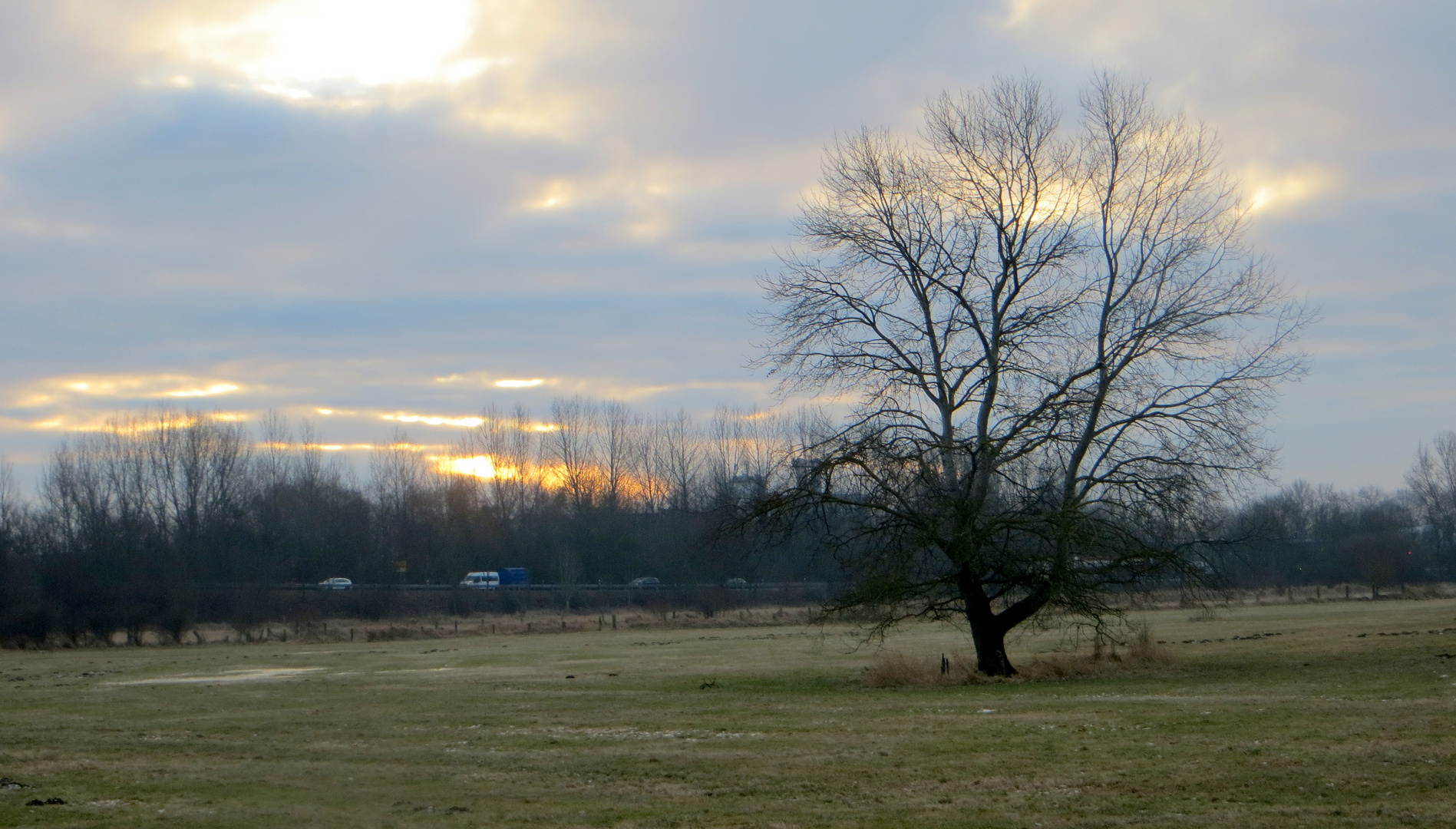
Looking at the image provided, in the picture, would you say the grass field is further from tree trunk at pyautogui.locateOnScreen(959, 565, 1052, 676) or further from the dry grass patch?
tree trunk at pyautogui.locateOnScreen(959, 565, 1052, 676)

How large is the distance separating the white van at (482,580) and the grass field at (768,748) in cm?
6198

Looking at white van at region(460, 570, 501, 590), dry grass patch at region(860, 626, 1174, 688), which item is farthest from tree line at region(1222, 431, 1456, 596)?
white van at region(460, 570, 501, 590)

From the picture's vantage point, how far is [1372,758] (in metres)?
11.5

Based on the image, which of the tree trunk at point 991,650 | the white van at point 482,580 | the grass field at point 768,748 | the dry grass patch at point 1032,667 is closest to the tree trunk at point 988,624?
the tree trunk at point 991,650

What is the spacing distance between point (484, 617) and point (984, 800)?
7253 cm

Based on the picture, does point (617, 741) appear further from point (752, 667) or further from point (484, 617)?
point (484, 617)

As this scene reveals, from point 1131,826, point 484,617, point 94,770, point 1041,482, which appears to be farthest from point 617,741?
point 484,617

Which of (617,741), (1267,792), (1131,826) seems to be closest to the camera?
(1131,826)

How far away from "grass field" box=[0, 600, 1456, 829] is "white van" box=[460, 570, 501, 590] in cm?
6198

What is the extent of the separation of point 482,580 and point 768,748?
8896cm

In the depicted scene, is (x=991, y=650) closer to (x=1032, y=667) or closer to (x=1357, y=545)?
(x=1032, y=667)

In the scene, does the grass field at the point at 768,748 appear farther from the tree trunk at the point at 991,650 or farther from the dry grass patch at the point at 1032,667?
the tree trunk at the point at 991,650

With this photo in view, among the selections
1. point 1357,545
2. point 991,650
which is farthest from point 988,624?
point 1357,545

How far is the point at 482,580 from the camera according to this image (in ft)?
329
